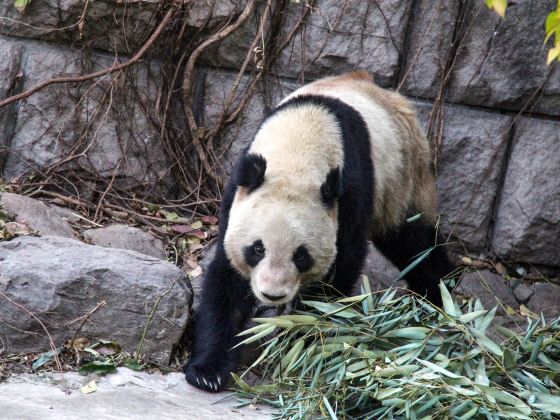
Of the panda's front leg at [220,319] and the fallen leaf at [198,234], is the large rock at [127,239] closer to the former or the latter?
the fallen leaf at [198,234]

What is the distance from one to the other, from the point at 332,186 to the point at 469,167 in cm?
262

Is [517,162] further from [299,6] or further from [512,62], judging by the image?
[299,6]

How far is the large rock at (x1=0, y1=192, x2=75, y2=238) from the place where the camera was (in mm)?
5922

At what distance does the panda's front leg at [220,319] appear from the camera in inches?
197

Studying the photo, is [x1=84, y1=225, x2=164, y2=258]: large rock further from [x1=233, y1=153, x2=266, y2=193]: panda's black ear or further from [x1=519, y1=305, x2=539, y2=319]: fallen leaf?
[x1=519, y1=305, x2=539, y2=319]: fallen leaf

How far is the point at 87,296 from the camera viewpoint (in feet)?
16.3

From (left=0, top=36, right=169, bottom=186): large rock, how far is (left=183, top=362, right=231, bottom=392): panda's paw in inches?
99.0

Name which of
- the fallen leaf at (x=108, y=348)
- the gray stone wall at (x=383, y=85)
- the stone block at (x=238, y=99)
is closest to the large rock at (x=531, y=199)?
the gray stone wall at (x=383, y=85)

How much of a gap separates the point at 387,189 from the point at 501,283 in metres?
1.74

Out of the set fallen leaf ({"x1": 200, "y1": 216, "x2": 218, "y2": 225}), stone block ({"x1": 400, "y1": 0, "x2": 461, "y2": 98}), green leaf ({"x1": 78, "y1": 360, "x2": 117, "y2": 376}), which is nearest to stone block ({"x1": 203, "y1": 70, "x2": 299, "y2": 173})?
fallen leaf ({"x1": 200, "y1": 216, "x2": 218, "y2": 225})

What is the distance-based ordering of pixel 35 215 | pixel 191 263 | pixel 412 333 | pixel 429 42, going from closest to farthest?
pixel 412 333 → pixel 35 215 → pixel 191 263 → pixel 429 42

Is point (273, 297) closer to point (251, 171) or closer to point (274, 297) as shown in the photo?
point (274, 297)

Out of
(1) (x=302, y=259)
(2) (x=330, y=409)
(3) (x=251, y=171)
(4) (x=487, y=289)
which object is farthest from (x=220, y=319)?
(4) (x=487, y=289)

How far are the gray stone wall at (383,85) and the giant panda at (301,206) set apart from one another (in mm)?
1016
